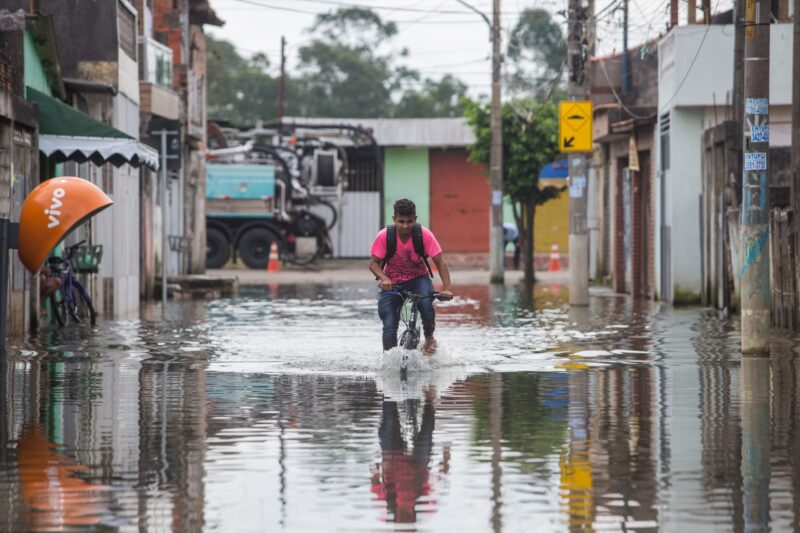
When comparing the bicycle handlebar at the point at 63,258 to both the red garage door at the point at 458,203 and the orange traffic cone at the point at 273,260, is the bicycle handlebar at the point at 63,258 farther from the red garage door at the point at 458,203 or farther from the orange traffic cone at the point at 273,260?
the red garage door at the point at 458,203

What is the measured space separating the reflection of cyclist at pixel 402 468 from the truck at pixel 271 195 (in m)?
A: 40.2

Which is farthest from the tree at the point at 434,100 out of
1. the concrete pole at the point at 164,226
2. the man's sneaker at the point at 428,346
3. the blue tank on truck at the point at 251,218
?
the man's sneaker at the point at 428,346

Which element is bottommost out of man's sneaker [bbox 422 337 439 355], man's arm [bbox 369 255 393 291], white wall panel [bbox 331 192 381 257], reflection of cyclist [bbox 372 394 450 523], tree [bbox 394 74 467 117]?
reflection of cyclist [bbox 372 394 450 523]

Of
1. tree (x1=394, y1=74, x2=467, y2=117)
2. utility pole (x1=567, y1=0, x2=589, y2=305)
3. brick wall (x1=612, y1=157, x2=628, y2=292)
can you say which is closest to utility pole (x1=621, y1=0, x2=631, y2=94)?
brick wall (x1=612, y1=157, x2=628, y2=292)

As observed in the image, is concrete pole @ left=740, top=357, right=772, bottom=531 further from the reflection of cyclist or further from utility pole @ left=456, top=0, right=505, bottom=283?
utility pole @ left=456, top=0, right=505, bottom=283

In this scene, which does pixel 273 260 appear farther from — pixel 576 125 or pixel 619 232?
pixel 576 125

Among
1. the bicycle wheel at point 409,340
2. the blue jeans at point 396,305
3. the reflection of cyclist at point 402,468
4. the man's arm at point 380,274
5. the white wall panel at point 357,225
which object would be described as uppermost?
the white wall panel at point 357,225

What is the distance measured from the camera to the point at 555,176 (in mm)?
41438

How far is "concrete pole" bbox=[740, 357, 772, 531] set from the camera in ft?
25.5

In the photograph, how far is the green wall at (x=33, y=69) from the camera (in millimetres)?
21641

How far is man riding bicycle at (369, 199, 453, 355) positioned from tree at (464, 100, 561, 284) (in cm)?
2662

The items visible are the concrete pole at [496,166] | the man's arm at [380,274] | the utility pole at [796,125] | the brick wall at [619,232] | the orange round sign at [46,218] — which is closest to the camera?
the man's arm at [380,274]

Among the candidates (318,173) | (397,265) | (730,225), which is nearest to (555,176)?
(318,173)

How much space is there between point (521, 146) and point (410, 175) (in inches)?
776
